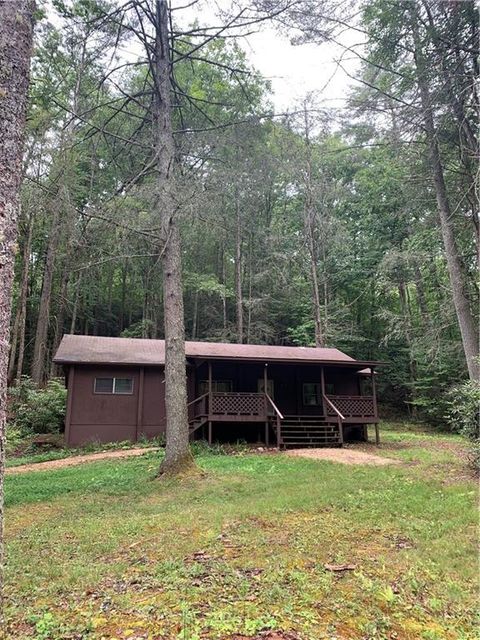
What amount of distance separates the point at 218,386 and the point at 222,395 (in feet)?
5.89

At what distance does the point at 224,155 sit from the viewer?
8.79 meters

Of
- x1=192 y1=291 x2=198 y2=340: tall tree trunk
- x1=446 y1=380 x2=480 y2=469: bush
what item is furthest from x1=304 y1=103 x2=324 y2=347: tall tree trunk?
x1=446 y1=380 x2=480 y2=469: bush

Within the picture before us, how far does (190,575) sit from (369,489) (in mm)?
3921

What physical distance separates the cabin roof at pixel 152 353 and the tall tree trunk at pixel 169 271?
4401 mm

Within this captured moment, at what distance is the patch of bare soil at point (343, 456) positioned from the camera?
9258 mm

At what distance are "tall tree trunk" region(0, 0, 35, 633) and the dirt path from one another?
7.82 metres

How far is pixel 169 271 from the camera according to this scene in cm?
815

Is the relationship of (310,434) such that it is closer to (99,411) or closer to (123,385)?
(123,385)

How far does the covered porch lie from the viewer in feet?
41.5

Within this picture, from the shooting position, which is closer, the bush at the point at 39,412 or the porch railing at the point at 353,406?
the porch railing at the point at 353,406

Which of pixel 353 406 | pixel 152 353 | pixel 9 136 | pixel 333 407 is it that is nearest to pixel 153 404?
pixel 152 353

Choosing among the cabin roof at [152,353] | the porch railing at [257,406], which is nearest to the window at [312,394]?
the cabin roof at [152,353]

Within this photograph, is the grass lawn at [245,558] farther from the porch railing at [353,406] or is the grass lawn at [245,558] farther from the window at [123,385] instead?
the window at [123,385]

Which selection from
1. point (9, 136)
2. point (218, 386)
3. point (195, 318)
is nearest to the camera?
point (9, 136)
